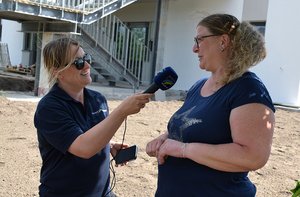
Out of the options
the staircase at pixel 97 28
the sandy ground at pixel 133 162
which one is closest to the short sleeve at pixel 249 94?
the sandy ground at pixel 133 162

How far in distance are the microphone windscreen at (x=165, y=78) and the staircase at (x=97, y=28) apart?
30.7 feet

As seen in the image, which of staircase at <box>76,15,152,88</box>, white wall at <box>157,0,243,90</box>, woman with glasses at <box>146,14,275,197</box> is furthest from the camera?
white wall at <box>157,0,243,90</box>

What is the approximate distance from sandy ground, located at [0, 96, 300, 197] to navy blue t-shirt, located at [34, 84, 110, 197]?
101 inches

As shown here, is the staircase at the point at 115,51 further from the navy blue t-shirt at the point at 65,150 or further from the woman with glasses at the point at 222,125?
the woman with glasses at the point at 222,125

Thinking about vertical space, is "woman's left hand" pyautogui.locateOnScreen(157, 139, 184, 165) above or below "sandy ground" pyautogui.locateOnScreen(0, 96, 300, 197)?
above

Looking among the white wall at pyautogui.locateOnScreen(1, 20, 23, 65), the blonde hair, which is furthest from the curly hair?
the white wall at pyautogui.locateOnScreen(1, 20, 23, 65)

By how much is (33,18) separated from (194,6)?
242 inches

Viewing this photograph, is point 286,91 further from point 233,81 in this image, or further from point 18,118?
point 233,81

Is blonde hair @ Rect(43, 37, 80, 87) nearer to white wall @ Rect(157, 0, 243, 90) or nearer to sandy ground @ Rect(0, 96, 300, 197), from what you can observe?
sandy ground @ Rect(0, 96, 300, 197)

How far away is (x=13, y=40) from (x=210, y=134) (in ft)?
74.8

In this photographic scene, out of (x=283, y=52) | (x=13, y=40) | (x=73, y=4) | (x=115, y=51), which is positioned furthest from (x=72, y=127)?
(x=13, y=40)

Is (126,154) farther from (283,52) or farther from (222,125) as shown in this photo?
(283,52)

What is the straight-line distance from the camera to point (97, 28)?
1439 cm

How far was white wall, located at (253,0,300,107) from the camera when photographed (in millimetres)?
13734
